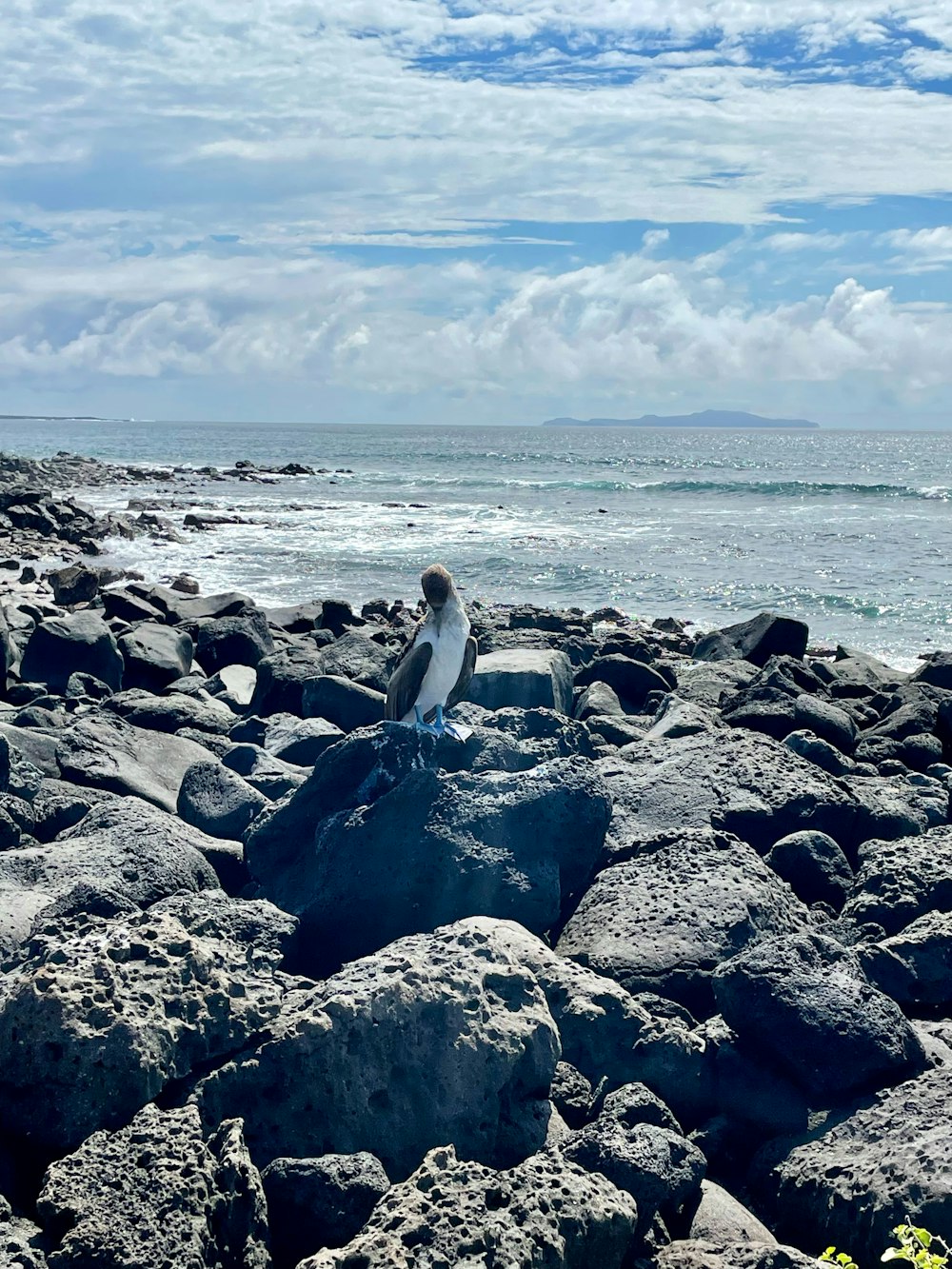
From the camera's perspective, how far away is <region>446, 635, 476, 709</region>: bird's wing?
23.8ft

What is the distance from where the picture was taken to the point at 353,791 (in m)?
6.34

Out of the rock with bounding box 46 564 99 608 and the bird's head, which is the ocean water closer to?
the rock with bounding box 46 564 99 608

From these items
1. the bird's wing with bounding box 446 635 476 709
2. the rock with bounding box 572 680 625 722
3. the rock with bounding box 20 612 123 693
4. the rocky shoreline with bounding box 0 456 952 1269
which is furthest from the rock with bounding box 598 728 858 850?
the rock with bounding box 20 612 123 693

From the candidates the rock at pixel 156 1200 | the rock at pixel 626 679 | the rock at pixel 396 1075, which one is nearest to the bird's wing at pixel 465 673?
the rock at pixel 396 1075

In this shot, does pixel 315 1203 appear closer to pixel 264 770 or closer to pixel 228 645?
pixel 264 770

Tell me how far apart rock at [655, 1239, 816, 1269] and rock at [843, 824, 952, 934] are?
2306 mm

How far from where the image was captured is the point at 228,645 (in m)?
14.0

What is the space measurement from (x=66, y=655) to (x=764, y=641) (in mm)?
8008

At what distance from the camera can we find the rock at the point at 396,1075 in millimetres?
4074

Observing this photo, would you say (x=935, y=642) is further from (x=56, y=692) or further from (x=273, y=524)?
→ (x=273, y=524)

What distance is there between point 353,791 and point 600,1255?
3.08 metres

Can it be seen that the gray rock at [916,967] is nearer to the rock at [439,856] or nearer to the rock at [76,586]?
the rock at [439,856]

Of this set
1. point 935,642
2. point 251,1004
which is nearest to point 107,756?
point 251,1004

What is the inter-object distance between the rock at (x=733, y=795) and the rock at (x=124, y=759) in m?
2.74
